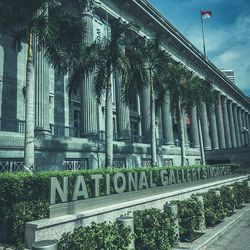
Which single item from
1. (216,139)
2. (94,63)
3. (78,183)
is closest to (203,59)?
(216,139)

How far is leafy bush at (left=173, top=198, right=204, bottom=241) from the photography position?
1197cm

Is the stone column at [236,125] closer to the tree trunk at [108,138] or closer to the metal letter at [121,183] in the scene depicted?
the tree trunk at [108,138]

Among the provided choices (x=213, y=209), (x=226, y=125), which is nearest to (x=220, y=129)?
(x=226, y=125)

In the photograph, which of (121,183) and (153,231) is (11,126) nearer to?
(121,183)

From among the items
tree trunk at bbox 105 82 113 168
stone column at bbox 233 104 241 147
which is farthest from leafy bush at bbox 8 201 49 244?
stone column at bbox 233 104 241 147

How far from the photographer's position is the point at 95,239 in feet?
25.7

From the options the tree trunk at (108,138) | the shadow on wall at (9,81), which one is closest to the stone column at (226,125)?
the tree trunk at (108,138)

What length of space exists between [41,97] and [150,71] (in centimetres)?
1033

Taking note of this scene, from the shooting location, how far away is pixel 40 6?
16109 mm

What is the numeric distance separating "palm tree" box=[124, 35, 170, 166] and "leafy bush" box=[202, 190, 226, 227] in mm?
9882

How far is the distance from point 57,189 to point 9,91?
18273mm

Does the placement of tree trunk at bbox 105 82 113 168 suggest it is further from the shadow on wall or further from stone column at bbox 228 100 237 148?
stone column at bbox 228 100 237 148

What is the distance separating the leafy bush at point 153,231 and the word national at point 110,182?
6.61ft

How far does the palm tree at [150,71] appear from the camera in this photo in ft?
74.8
